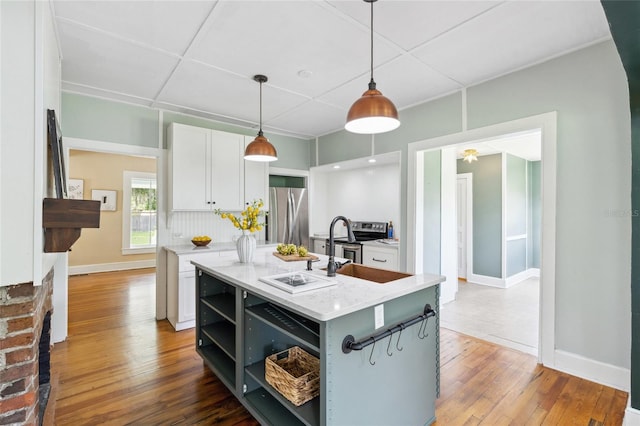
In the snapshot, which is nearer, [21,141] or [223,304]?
[21,141]

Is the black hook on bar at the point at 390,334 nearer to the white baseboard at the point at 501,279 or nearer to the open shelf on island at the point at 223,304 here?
the open shelf on island at the point at 223,304

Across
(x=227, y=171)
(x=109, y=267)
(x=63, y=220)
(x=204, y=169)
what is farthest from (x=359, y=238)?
(x=109, y=267)

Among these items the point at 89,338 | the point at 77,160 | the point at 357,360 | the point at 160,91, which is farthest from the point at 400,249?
the point at 77,160

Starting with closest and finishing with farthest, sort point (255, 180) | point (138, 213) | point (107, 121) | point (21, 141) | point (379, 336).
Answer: point (21, 141)
point (379, 336)
point (107, 121)
point (255, 180)
point (138, 213)

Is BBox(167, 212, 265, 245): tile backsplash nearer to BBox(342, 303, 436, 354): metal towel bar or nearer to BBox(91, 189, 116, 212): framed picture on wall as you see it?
BBox(342, 303, 436, 354): metal towel bar

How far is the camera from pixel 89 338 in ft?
10.8

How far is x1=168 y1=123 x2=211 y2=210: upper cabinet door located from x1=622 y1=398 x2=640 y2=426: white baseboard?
4156 mm

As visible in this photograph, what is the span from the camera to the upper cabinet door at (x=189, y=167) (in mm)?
3717

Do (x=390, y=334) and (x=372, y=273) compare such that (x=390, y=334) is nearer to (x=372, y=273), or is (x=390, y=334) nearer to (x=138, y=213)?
(x=372, y=273)

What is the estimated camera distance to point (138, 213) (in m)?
7.34

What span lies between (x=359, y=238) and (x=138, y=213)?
544 centimetres

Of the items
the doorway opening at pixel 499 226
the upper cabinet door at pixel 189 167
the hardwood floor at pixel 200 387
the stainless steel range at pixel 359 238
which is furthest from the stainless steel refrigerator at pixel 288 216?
the doorway opening at pixel 499 226

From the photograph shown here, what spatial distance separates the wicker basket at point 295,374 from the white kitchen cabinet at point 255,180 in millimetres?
2641

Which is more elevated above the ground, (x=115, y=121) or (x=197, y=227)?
(x=115, y=121)
